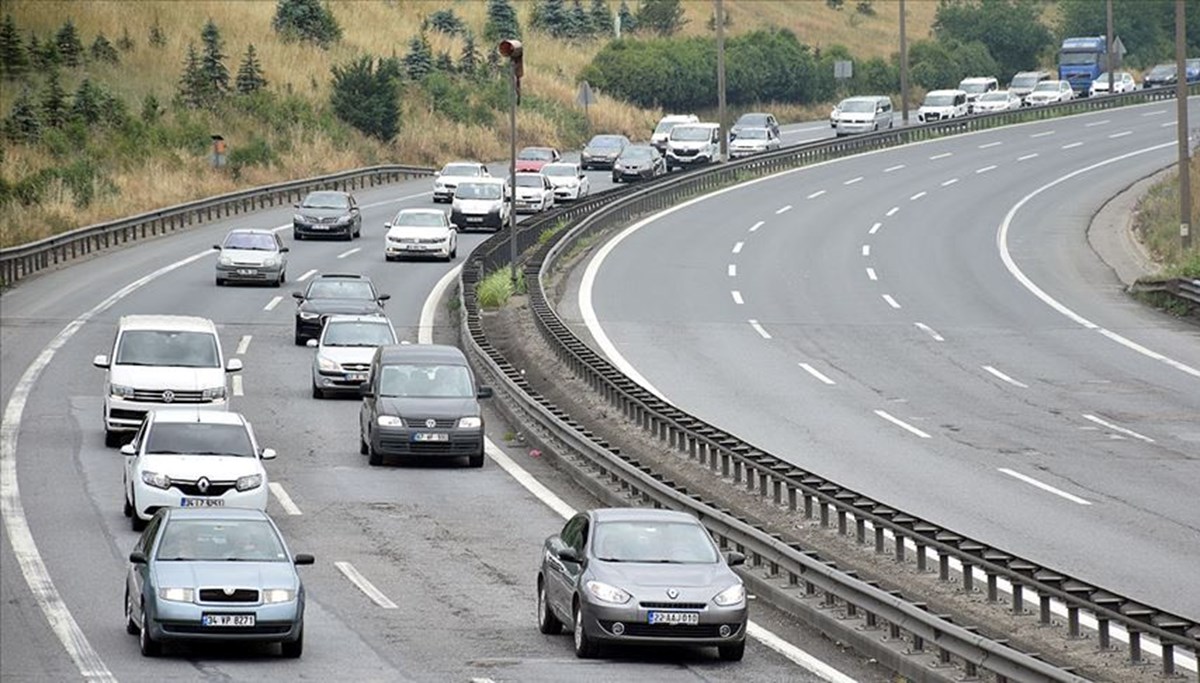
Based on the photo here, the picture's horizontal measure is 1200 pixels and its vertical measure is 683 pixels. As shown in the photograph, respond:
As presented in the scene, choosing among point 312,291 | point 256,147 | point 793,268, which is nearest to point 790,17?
point 256,147

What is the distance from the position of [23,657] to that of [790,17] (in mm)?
134282

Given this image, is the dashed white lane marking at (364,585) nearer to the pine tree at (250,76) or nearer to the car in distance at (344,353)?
the car in distance at (344,353)

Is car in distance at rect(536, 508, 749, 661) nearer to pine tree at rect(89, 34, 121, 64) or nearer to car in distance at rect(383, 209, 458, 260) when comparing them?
car in distance at rect(383, 209, 458, 260)

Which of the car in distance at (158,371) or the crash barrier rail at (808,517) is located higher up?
the car in distance at (158,371)

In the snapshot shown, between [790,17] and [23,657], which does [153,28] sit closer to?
[790,17]

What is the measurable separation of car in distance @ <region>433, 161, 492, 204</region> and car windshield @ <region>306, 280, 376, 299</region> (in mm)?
26567

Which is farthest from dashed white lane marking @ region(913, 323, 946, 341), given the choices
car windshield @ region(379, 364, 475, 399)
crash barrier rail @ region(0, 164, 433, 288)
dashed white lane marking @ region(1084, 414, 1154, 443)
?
crash barrier rail @ region(0, 164, 433, 288)

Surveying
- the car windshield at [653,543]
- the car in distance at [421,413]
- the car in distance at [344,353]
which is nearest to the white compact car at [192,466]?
the car in distance at [421,413]

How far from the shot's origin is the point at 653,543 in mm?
20781

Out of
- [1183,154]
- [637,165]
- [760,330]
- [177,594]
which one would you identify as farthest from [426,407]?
[637,165]

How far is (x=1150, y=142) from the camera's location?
88.2 metres

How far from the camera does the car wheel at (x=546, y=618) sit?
2128cm

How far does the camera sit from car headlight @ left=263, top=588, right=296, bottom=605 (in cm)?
1978

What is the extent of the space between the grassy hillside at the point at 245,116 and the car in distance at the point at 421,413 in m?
30.1
